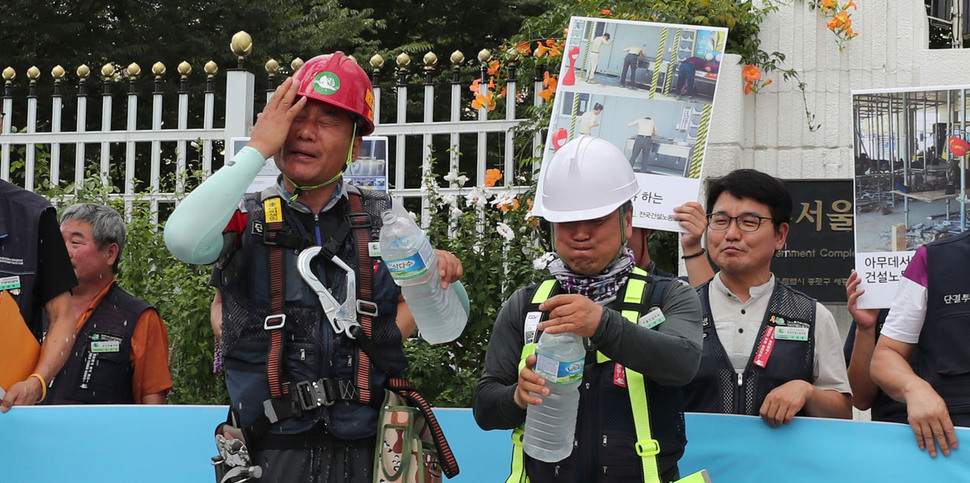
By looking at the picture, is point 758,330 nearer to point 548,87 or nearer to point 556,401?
point 556,401

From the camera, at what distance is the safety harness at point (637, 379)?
2.91m

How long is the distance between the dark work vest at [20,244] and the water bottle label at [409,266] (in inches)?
61.8

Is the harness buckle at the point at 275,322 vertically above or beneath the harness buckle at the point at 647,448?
above

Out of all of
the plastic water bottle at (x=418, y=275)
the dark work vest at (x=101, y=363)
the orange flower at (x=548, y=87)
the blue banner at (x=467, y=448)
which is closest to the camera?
the plastic water bottle at (x=418, y=275)

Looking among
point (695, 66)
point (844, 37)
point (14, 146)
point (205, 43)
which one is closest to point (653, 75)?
point (695, 66)

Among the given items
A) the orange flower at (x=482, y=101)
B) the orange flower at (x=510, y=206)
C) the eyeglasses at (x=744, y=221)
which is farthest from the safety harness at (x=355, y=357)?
the orange flower at (x=482, y=101)

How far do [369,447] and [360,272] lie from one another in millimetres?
487

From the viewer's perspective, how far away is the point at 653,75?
5129mm

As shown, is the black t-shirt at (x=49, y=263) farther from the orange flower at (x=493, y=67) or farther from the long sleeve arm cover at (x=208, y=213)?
the orange flower at (x=493, y=67)

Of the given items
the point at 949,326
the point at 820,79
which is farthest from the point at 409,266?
the point at 820,79

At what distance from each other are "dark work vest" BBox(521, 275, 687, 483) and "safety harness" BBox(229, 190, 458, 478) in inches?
17.1

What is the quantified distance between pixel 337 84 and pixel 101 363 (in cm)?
199

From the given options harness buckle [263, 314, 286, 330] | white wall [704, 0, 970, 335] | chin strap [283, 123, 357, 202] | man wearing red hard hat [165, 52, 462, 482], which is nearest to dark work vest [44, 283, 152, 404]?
man wearing red hard hat [165, 52, 462, 482]

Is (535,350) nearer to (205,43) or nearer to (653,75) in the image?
(653,75)
